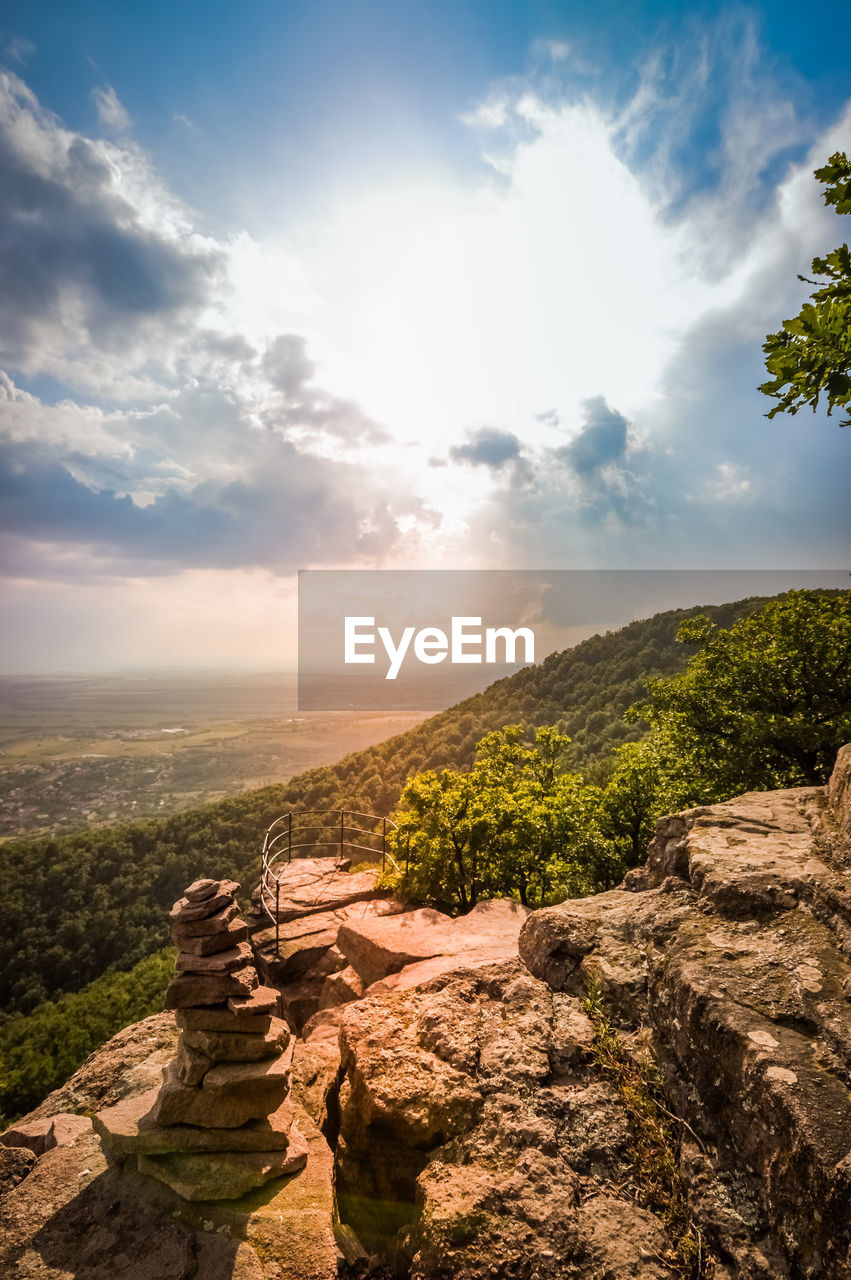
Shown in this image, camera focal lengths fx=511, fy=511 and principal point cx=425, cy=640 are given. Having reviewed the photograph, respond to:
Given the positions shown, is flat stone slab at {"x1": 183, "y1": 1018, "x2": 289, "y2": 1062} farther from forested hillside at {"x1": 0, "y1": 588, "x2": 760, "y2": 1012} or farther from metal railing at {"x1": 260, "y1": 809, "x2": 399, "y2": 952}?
forested hillside at {"x1": 0, "y1": 588, "x2": 760, "y2": 1012}

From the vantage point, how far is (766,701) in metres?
15.2

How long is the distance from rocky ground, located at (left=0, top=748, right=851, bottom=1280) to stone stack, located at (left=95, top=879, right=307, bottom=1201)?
0.92ft

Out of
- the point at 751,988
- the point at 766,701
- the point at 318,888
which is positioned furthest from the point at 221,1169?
the point at 766,701

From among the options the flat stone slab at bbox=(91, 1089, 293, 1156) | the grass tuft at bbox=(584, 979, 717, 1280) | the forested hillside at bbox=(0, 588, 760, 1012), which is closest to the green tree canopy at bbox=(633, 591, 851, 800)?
the grass tuft at bbox=(584, 979, 717, 1280)

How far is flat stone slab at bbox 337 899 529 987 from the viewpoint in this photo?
10.1m

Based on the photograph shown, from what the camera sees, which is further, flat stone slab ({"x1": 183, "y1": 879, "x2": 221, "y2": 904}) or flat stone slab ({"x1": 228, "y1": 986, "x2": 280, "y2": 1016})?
flat stone slab ({"x1": 183, "y1": 879, "x2": 221, "y2": 904})

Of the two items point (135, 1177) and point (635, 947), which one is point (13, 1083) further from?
point (635, 947)

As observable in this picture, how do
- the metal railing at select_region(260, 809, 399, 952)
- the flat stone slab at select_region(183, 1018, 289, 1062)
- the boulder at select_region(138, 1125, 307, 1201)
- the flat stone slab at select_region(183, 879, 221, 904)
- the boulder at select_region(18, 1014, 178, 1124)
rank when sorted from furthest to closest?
the metal railing at select_region(260, 809, 399, 952) < the boulder at select_region(18, 1014, 178, 1124) < the flat stone slab at select_region(183, 879, 221, 904) < the flat stone slab at select_region(183, 1018, 289, 1062) < the boulder at select_region(138, 1125, 307, 1201)

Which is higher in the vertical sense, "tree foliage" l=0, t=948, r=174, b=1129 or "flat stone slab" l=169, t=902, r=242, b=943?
"flat stone slab" l=169, t=902, r=242, b=943

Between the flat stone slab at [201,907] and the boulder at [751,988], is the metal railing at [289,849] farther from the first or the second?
the boulder at [751,988]

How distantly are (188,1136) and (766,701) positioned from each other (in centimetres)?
1641

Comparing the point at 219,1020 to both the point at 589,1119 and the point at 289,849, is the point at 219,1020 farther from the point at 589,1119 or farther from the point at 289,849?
the point at 289,849

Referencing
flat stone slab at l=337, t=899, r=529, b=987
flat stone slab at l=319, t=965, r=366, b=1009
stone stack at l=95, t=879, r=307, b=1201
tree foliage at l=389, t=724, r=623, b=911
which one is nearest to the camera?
stone stack at l=95, t=879, r=307, b=1201

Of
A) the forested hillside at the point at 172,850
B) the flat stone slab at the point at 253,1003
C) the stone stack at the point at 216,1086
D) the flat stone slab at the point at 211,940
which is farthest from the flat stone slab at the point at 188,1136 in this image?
the forested hillside at the point at 172,850
